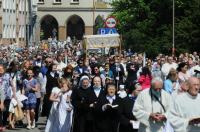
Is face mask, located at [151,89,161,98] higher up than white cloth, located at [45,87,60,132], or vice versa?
face mask, located at [151,89,161,98]

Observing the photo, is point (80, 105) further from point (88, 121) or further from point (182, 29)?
point (182, 29)

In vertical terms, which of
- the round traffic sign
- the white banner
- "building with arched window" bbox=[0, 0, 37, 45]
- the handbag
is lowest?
the handbag

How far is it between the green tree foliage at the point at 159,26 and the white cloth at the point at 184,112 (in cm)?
4411

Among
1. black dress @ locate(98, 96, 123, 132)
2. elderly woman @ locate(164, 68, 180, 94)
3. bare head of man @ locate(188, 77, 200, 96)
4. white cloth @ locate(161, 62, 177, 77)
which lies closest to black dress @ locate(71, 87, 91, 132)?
black dress @ locate(98, 96, 123, 132)

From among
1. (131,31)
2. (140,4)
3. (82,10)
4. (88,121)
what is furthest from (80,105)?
(82,10)

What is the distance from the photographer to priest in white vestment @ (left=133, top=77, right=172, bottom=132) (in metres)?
13.4

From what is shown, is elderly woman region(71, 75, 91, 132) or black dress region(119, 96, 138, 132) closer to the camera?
black dress region(119, 96, 138, 132)

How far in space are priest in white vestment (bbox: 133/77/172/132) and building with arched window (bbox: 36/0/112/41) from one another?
108 m

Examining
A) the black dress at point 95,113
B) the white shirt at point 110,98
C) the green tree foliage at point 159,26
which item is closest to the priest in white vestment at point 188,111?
the white shirt at point 110,98

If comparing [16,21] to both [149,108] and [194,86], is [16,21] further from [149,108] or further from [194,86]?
[194,86]

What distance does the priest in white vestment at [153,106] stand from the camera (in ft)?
44.1

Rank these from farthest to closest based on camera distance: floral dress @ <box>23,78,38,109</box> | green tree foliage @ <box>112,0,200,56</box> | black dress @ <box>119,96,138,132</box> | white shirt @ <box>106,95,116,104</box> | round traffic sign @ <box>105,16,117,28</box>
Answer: green tree foliage @ <box>112,0,200,56</box> < round traffic sign @ <box>105,16,117,28</box> < floral dress @ <box>23,78,38,109</box> < white shirt @ <box>106,95,116,104</box> < black dress @ <box>119,96,138,132</box>

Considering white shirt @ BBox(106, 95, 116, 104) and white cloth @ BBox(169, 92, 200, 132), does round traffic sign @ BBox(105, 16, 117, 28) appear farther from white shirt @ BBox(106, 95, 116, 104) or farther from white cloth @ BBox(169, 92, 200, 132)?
white cloth @ BBox(169, 92, 200, 132)

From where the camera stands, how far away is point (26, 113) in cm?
2308
